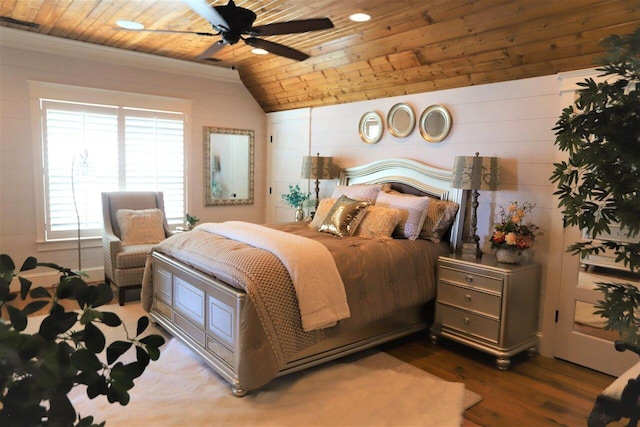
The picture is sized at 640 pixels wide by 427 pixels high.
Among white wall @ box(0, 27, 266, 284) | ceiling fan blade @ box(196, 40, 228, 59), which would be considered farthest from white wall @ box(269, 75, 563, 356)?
white wall @ box(0, 27, 266, 284)

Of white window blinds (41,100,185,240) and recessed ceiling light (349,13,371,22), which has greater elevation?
recessed ceiling light (349,13,371,22)

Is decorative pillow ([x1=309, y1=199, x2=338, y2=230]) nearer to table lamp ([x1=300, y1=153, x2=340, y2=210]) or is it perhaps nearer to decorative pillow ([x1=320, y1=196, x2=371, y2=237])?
decorative pillow ([x1=320, y1=196, x2=371, y2=237])

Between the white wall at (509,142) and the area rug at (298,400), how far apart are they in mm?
1341

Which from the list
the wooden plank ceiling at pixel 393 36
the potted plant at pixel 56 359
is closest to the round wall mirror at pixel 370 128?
the wooden plank ceiling at pixel 393 36

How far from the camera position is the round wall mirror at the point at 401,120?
14.9 feet

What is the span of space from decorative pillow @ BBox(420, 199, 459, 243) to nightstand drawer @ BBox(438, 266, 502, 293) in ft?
1.25

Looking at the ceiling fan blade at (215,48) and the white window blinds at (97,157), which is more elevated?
the ceiling fan blade at (215,48)

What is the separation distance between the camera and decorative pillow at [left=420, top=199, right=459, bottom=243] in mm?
3908

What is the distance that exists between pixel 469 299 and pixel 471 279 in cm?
16

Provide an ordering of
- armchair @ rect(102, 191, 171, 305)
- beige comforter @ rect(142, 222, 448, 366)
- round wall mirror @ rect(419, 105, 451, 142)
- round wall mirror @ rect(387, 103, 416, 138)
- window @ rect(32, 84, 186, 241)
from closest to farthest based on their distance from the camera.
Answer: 1. beige comforter @ rect(142, 222, 448, 366)
2. round wall mirror @ rect(419, 105, 451, 142)
3. armchair @ rect(102, 191, 171, 305)
4. round wall mirror @ rect(387, 103, 416, 138)
5. window @ rect(32, 84, 186, 241)

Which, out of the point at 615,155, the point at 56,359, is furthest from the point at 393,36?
the point at 56,359

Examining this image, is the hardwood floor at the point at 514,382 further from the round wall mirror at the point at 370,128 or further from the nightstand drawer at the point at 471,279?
the round wall mirror at the point at 370,128

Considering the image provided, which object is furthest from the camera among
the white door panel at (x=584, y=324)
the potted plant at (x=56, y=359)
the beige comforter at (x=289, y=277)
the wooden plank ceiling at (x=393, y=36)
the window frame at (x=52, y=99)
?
the window frame at (x=52, y=99)

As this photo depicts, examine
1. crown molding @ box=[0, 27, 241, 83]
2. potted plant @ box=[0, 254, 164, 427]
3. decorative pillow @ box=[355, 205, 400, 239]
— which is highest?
crown molding @ box=[0, 27, 241, 83]
